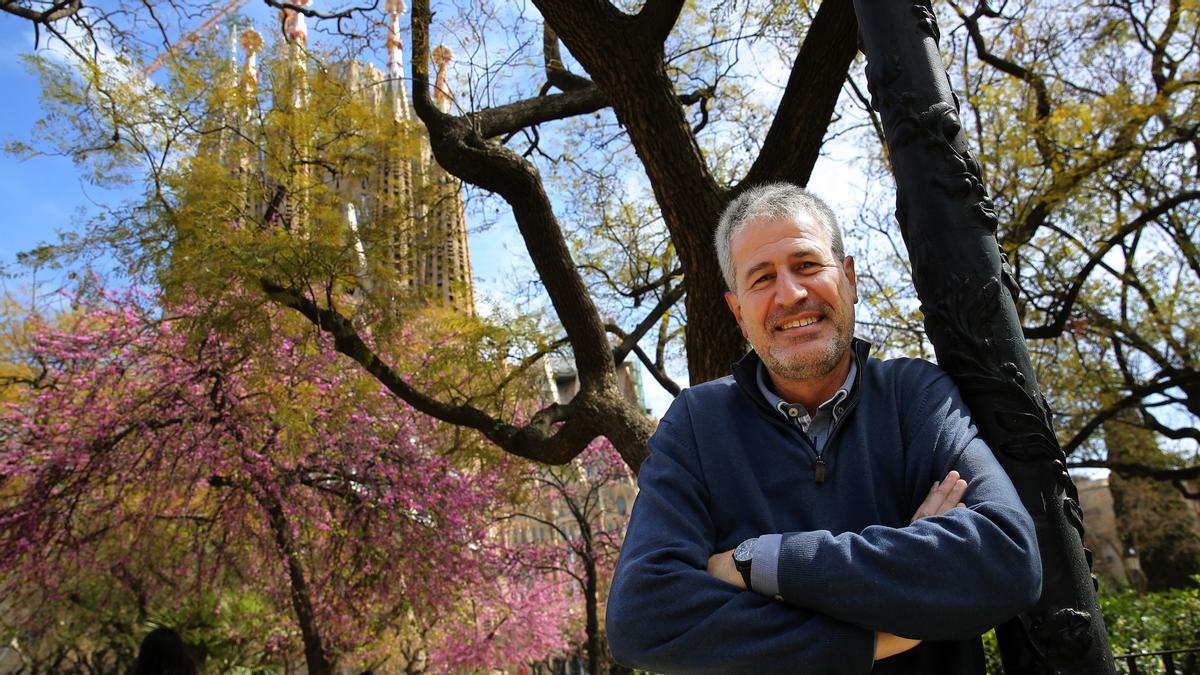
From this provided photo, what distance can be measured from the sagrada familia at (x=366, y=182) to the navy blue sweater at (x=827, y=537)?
690cm

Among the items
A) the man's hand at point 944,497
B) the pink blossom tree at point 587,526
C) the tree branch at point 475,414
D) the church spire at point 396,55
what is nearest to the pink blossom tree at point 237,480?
the tree branch at point 475,414

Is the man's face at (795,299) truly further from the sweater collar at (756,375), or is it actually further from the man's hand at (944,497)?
the man's hand at (944,497)

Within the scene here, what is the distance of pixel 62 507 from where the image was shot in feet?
34.4

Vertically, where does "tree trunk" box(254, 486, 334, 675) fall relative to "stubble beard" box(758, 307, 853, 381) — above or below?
above

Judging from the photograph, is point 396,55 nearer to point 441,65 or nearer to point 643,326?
point 441,65

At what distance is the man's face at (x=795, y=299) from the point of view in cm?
172

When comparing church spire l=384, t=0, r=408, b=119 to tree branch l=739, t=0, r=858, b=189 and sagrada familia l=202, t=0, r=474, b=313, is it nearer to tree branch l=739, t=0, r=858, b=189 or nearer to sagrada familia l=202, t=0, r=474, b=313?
sagrada familia l=202, t=0, r=474, b=313

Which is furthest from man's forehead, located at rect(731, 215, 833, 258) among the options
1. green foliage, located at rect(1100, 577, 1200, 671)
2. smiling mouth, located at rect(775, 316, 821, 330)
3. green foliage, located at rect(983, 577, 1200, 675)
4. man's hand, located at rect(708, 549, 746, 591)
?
green foliage, located at rect(1100, 577, 1200, 671)

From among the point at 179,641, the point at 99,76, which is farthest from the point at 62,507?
the point at 179,641

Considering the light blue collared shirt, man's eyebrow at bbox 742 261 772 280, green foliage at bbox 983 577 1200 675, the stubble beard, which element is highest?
man's eyebrow at bbox 742 261 772 280

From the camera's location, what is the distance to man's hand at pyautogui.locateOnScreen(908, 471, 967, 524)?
1.44m

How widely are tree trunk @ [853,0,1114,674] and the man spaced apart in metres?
0.09

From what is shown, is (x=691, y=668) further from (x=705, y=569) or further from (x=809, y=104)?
(x=809, y=104)

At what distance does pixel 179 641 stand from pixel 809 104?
4.44 m
